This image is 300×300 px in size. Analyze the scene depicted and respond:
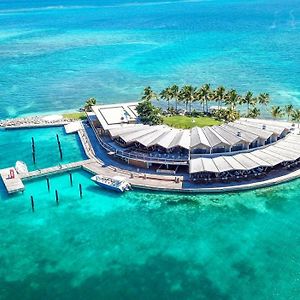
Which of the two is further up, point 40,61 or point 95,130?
point 40,61

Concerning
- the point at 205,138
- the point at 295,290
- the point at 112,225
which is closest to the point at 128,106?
the point at 205,138

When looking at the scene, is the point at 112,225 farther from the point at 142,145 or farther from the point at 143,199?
the point at 142,145

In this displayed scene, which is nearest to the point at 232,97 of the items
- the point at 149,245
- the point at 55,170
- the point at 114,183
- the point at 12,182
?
the point at 114,183

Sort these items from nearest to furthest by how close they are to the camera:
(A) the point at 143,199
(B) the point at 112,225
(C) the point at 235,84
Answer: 1. (B) the point at 112,225
2. (A) the point at 143,199
3. (C) the point at 235,84

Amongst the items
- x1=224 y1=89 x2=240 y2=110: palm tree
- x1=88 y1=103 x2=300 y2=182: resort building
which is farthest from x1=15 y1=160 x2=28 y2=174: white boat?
x1=224 y1=89 x2=240 y2=110: palm tree

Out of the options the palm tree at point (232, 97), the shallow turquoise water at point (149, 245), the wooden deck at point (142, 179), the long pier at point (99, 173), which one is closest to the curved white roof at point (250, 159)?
the wooden deck at point (142, 179)

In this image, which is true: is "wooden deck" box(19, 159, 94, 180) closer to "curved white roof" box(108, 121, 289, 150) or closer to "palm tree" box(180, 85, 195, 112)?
"curved white roof" box(108, 121, 289, 150)
